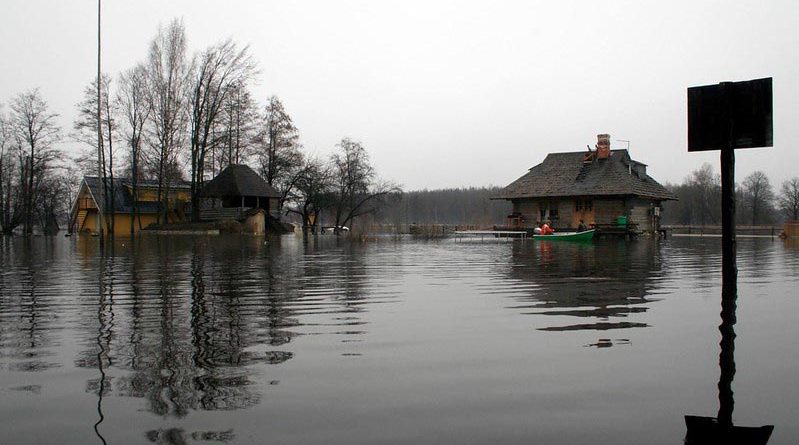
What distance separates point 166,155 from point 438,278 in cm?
4261

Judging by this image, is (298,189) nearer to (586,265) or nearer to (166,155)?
(166,155)

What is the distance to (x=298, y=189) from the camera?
71.5 metres

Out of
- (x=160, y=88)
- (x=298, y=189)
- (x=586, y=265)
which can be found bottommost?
(x=586, y=265)

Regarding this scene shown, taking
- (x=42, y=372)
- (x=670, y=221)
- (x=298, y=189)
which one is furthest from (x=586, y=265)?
(x=670, y=221)

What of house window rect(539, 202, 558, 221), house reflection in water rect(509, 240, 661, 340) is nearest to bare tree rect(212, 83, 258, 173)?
Answer: house window rect(539, 202, 558, 221)

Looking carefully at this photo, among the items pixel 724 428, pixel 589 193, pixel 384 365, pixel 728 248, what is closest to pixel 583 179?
pixel 589 193

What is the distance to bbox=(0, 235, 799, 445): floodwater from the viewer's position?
4051mm

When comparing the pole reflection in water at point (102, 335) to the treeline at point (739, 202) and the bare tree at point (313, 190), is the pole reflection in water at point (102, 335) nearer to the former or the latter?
the bare tree at point (313, 190)

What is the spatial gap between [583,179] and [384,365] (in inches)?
1952

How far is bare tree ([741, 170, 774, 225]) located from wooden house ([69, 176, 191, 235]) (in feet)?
302

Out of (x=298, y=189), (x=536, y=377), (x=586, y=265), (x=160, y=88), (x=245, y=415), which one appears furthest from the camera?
(x=298, y=189)

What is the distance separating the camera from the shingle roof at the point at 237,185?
5803 cm

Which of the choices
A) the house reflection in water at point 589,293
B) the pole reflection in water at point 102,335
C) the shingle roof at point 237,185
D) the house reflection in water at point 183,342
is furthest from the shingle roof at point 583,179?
the pole reflection in water at point 102,335

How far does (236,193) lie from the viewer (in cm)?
5769
